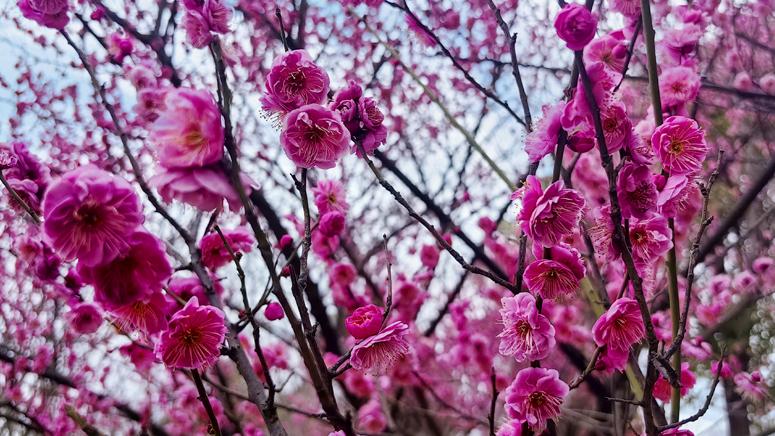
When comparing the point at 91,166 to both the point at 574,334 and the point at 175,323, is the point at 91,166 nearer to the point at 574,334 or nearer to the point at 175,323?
the point at 175,323

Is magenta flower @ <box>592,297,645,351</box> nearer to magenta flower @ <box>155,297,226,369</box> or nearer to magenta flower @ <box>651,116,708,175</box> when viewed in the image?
magenta flower @ <box>651,116,708,175</box>

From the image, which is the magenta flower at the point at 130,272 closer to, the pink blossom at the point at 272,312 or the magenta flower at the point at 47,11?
the pink blossom at the point at 272,312

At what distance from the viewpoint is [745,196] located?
317 centimetres

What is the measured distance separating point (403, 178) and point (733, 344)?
19.1ft

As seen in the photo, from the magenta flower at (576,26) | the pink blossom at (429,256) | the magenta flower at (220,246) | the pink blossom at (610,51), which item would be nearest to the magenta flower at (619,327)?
the magenta flower at (576,26)

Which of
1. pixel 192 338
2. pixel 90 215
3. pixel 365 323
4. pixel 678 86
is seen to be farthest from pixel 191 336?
pixel 678 86

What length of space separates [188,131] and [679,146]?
1.24m

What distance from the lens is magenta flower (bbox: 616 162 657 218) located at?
1.41m

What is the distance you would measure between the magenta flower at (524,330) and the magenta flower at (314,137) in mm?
576

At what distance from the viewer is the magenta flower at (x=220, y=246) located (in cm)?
212

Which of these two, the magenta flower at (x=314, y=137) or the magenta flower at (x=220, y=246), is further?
the magenta flower at (x=220, y=246)

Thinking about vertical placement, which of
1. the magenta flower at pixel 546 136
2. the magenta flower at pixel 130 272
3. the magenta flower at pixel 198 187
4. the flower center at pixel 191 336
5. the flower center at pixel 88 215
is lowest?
the magenta flower at pixel 130 272

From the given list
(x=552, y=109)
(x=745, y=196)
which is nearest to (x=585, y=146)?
(x=552, y=109)

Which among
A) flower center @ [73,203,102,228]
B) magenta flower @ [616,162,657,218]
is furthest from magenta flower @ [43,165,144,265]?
magenta flower @ [616,162,657,218]
